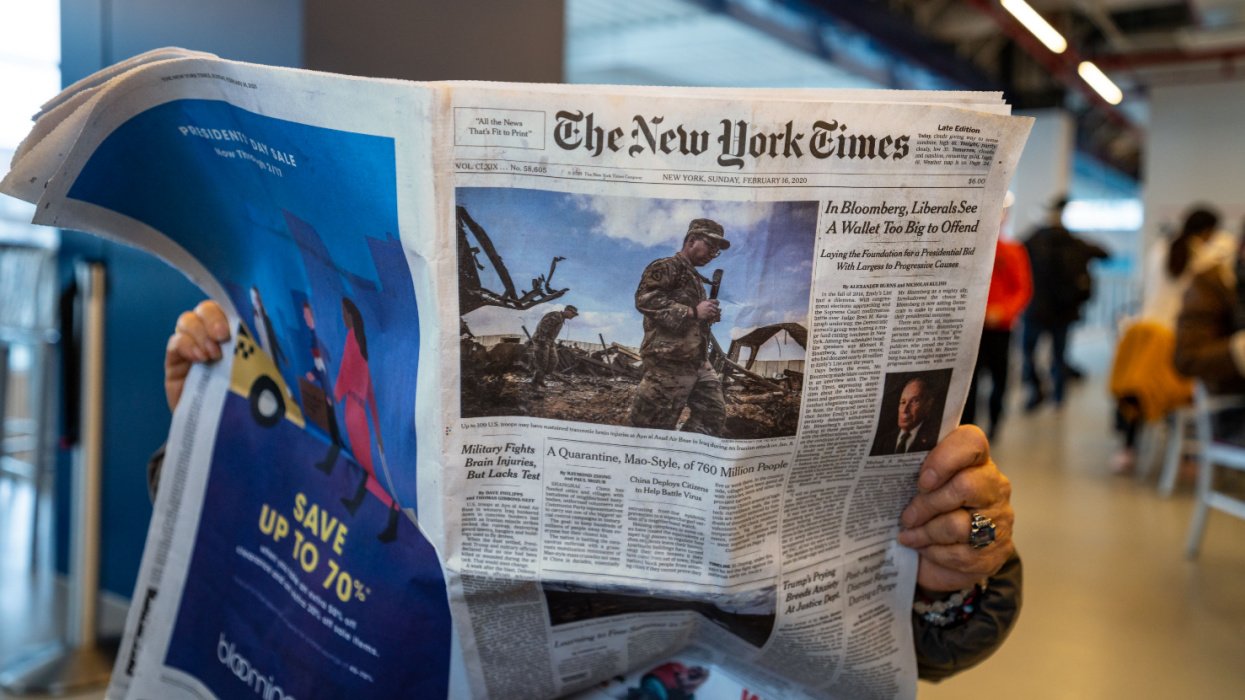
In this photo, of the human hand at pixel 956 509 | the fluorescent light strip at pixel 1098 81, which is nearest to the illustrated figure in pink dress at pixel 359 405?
the human hand at pixel 956 509

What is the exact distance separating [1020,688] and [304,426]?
73.6 inches

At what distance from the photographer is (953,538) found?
606 mm

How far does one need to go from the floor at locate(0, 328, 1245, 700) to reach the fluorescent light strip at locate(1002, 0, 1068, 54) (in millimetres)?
2746

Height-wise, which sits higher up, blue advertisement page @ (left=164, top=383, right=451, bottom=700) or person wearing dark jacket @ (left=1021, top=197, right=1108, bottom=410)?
person wearing dark jacket @ (left=1021, top=197, right=1108, bottom=410)

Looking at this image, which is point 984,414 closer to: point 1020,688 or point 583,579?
point 1020,688

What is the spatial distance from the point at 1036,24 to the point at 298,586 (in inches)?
235

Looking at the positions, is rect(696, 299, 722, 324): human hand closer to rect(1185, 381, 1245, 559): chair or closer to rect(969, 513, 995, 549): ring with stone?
rect(969, 513, 995, 549): ring with stone

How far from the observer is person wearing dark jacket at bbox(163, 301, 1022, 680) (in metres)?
0.59

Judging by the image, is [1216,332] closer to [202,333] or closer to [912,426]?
[912,426]

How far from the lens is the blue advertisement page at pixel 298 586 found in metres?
0.59

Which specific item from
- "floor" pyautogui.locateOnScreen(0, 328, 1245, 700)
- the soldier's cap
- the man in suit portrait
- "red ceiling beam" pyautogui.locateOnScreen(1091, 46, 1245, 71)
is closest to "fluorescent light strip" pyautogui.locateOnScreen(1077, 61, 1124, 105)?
"red ceiling beam" pyautogui.locateOnScreen(1091, 46, 1245, 71)

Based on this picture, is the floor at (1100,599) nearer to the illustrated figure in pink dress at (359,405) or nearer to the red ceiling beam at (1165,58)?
the illustrated figure in pink dress at (359,405)

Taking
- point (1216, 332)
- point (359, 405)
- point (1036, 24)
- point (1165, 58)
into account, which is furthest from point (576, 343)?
point (1165, 58)

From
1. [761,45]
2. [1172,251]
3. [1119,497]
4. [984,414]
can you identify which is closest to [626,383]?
[1119,497]
